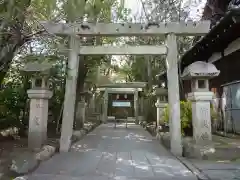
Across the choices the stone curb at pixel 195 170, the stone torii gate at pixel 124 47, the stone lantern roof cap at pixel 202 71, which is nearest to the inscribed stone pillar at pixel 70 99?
the stone torii gate at pixel 124 47

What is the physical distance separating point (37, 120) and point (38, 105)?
0.41 metres

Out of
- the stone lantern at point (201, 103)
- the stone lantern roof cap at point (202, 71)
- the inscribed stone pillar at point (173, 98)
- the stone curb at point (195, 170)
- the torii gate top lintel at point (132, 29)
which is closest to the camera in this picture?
the stone curb at point (195, 170)

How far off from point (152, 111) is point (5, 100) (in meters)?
10.3

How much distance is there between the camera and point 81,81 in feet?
44.2

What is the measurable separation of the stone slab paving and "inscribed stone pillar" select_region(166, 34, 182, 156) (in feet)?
3.41

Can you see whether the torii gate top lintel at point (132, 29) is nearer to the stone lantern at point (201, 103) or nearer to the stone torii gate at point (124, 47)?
the stone torii gate at point (124, 47)

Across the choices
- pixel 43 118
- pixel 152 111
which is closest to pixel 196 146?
pixel 43 118

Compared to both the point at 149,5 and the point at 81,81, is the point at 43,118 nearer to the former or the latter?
the point at 81,81

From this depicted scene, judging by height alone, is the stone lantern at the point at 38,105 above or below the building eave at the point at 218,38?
below

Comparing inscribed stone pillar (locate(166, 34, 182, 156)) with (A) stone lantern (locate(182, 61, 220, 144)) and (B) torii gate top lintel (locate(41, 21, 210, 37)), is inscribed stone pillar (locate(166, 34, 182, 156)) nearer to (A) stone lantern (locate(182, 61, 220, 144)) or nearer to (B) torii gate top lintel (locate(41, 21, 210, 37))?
(B) torii gate top lintel (locate(41, 21, 210, 37))

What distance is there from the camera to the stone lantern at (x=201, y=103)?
7387 mm

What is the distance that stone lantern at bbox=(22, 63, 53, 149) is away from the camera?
7582 millimetres

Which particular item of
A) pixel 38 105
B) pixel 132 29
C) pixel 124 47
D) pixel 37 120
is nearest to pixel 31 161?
pixel 37 120

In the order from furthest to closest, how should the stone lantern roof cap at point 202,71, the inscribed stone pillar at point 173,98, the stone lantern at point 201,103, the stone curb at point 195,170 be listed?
1. the inscribed stone pillar at point 173,98
2. the stone lantern roof cap at point 202,71
3. the stone lantern at point 201,103
4. the stone curb at point 195,170
